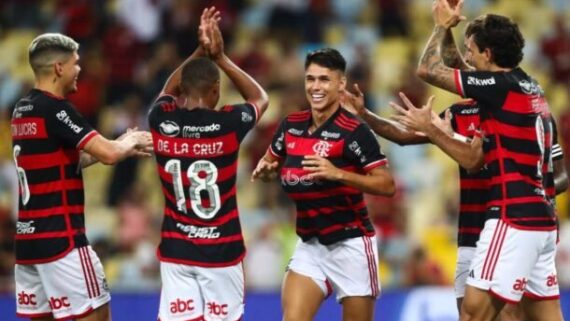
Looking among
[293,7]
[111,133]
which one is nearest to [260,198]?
[111,133]

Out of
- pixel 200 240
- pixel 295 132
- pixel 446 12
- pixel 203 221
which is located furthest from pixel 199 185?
pixel 446 12

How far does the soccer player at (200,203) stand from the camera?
8.66 m

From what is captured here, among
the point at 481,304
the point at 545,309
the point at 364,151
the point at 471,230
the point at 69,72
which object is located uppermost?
the point at 69,72

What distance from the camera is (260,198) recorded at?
48.3ft

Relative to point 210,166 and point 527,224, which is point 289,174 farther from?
point 527,224

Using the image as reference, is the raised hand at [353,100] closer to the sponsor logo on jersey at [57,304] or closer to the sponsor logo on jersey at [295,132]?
the sponsor logo on jersey at [295,132]

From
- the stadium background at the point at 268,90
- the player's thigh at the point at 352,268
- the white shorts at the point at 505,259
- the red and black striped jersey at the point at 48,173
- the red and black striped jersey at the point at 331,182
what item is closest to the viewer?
the white shorts at the point at 505,259

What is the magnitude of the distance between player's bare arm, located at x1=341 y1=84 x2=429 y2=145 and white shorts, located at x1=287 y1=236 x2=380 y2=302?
2.76 ft

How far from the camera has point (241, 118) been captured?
Answer: 8828mm

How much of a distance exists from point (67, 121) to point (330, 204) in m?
1.85

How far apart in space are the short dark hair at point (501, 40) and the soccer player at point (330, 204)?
99 centimetres

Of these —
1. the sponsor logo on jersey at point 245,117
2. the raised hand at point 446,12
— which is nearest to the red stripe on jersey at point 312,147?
the sponsor logo on jersey at point 245,117

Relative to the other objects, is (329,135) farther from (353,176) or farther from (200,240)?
(200,240)

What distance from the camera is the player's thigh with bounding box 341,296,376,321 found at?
358 inches
